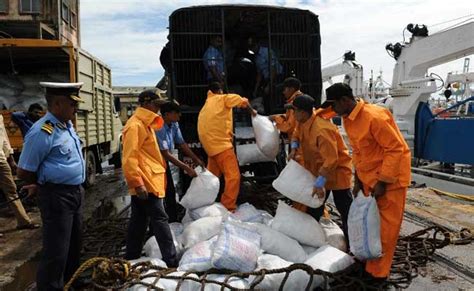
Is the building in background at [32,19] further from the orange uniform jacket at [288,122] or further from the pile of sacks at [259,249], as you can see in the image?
the pile of sacks at [259,249]

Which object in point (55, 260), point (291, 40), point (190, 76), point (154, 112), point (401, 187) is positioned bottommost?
point (55, 260)

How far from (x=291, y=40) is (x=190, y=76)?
4.72 ft

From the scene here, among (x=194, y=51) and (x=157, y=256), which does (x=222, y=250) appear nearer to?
(x=157, y=256)

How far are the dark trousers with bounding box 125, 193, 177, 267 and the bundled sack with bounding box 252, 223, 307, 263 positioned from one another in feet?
2.40

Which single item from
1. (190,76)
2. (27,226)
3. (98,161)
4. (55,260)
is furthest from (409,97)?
(55,260)

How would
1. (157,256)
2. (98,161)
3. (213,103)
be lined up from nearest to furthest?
(157,256) → (213,103) → (98,161)

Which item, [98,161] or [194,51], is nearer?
[194,51]

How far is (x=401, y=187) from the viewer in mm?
2936

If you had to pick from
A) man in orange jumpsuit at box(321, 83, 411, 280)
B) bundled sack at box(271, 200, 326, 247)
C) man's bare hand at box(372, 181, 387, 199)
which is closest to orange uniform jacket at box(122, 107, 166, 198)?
bundled sack at box(271, 200, 326, 247)

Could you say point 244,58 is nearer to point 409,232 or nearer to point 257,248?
point 409,232

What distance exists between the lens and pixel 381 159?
9.95 ft

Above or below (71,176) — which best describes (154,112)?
above

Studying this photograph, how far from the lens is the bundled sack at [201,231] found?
3566mm

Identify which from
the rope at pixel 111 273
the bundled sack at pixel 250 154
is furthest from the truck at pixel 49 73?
the rope at pixel 111 273
